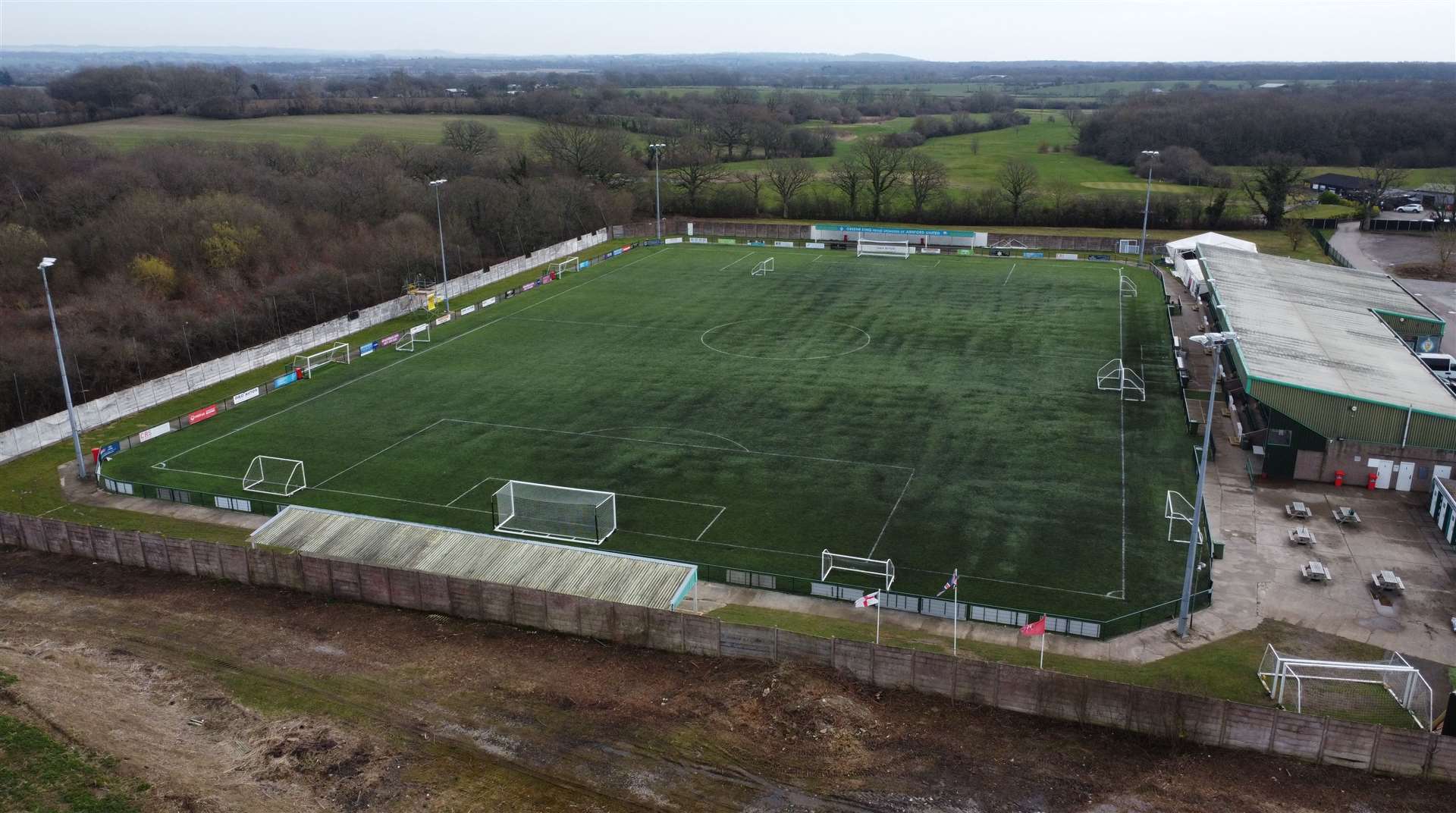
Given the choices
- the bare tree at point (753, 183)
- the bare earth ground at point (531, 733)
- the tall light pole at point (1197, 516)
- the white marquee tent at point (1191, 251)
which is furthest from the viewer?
the bare tree at point (753, 183)

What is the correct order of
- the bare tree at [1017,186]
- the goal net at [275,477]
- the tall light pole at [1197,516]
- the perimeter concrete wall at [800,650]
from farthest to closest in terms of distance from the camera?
the bare tree at [1017,186]
the goal net at [275,477]
the tall light pole at [1197,516]
the perimeter concrete wall at [800,650]

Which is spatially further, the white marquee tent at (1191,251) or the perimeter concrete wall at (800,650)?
the white marquee tent at (1191,251)

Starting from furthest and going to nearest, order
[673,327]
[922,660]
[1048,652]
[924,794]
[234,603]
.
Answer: [673,327] → [234,603] → [1048,652] → [922,660] → [924,794]

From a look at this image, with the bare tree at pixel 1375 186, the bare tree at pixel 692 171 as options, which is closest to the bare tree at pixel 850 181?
the bare tree at pixel 692 171

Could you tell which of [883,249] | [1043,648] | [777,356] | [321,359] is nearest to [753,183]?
[883,249]

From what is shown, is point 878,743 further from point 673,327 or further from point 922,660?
point 673,327

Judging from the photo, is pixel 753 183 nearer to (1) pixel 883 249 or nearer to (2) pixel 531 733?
(1) pixel 883 249

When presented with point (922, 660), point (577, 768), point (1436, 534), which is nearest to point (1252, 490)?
point (1436, 534)

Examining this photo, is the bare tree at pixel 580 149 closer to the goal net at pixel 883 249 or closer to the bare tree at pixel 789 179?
the bare tree at pixel 789 179
